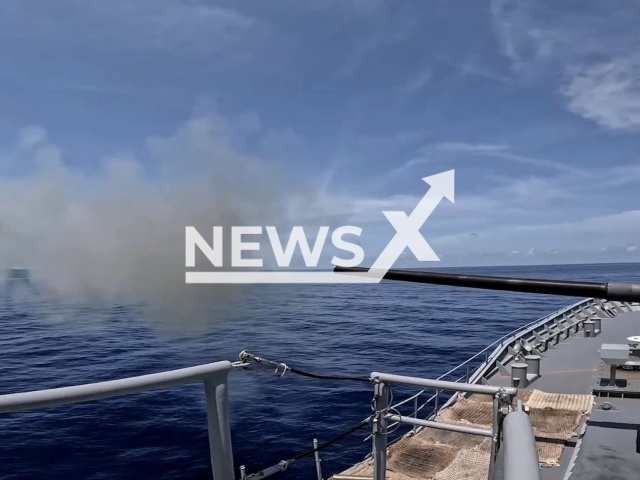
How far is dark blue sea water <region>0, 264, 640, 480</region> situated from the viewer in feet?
38.4

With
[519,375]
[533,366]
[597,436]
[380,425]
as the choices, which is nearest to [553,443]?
[597,436]

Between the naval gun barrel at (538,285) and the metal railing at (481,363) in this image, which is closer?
the naval gun barrel at (538,285)

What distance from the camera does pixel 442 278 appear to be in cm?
291

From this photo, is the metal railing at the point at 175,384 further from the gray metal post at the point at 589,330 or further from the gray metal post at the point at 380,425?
the gray metal post at the point at 589,330

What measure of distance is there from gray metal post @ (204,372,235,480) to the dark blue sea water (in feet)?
31.5

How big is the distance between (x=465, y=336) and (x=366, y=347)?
336 inches

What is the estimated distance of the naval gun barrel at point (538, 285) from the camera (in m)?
2.37

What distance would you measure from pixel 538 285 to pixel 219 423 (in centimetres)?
162

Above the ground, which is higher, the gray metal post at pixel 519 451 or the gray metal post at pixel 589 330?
the gray metal post at pixel 519 451

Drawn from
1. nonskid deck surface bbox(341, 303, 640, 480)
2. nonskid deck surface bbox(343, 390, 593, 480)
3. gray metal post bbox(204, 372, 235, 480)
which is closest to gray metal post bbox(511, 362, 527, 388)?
nonskid deck surface bbox(341, 303, 640, 480)

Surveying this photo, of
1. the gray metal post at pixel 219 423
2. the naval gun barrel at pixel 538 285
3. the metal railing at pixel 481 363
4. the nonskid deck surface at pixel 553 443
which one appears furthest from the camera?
the metal railing at pixel 481 363

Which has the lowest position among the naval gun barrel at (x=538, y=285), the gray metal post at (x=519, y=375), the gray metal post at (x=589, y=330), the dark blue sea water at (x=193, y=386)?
the dark blue sea water at (x=193, y=386)

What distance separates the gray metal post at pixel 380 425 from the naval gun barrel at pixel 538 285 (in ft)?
2.41

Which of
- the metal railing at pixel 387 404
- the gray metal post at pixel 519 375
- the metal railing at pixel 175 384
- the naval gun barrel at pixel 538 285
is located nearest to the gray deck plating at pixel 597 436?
the gray metal post at pixel 519 375
